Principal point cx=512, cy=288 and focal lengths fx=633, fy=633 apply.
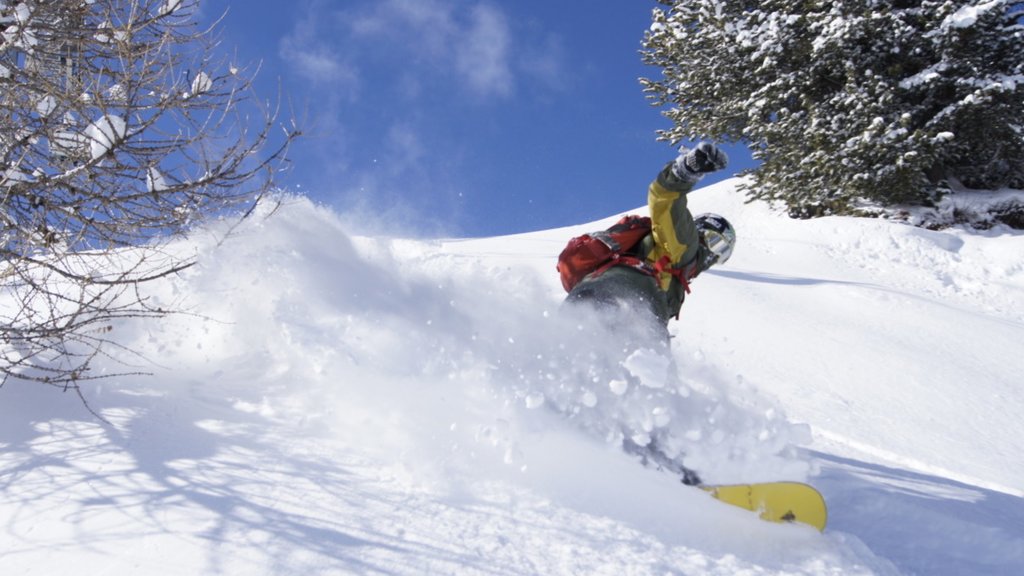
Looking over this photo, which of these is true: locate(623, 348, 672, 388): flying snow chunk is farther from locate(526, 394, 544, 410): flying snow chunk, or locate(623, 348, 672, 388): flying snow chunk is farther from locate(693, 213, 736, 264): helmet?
locate(693, 213, 736, 264): helmet

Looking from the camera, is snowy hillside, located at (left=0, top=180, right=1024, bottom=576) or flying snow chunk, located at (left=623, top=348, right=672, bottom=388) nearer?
snowy hillside, located at (left=0, top=180, right=1024, bottom=576)

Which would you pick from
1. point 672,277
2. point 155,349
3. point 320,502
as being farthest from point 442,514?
point 155,349

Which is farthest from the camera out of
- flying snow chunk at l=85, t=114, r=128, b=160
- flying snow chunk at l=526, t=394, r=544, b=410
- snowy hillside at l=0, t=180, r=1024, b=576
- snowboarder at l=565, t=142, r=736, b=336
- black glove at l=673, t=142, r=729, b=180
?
snowboarder at l=565, t=142, r=736, b=336

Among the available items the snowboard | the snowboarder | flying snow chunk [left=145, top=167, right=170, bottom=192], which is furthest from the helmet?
flying snow chunk [left=145, top=167, right=170, bottom=192]

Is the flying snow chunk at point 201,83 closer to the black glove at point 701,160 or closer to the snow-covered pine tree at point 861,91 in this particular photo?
the black glove at point 701,160

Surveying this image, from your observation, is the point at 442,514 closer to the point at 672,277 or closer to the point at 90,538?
the point at 90,538

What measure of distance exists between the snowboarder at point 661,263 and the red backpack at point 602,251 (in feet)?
0.15

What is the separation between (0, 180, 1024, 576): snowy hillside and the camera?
2135 mm

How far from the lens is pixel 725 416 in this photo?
132 inches

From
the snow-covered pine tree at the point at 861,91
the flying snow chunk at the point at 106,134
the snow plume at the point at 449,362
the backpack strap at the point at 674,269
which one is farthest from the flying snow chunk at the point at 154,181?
the snow-covered pine tree at the point at 861,91

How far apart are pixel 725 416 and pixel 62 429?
3208 millimetres

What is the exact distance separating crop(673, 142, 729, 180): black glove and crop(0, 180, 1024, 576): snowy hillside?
1.04 metres

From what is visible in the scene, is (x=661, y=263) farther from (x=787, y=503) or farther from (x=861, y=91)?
(x=861, y=91)

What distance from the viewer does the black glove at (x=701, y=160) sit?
3.30 metres
